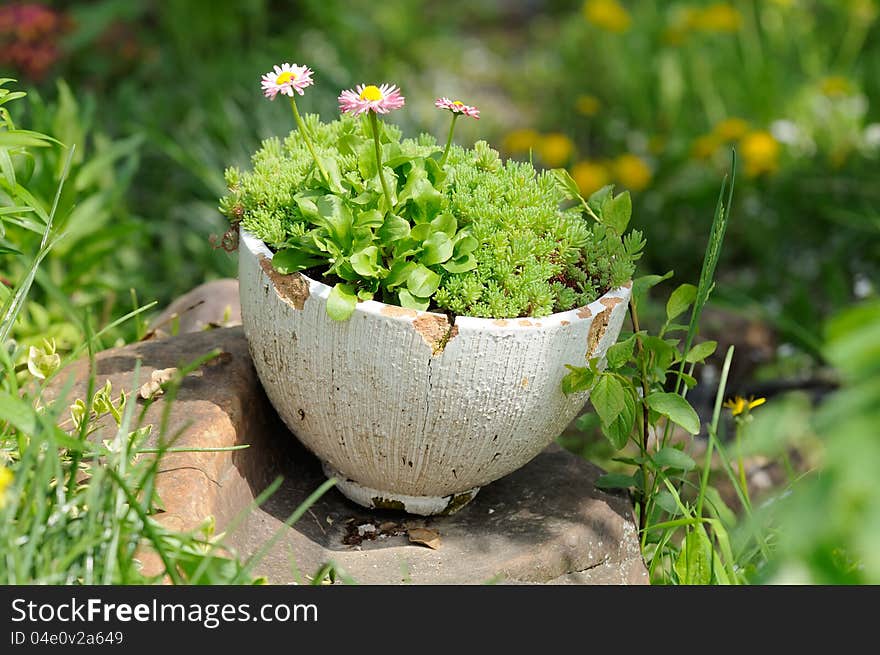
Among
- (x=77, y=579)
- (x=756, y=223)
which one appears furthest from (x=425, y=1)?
(x=77, y=579)

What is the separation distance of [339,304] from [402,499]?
568 millimetres

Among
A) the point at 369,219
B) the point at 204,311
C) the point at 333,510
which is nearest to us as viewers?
the point at 369,219

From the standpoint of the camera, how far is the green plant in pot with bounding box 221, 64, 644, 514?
1.89 m

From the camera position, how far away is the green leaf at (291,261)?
6.41 ft

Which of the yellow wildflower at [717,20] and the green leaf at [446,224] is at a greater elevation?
the green leaf at [446,224]

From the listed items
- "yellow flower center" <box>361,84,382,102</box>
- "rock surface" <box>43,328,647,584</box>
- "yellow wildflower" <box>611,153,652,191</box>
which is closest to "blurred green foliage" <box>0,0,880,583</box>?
"yellow wildflower" <box>611,153,652,191</box>

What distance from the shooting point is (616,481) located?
2244 millimetres

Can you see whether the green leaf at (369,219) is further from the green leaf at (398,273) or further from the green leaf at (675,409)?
the green leaf at (675,409)

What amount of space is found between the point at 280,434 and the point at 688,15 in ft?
11.5

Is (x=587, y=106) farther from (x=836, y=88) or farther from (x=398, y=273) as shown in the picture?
(x=398, y=273)

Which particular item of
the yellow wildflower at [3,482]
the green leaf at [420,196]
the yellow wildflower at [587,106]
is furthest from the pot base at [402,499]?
the yellow wildflower at [587,106]

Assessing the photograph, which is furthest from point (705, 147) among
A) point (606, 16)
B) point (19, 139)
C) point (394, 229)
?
point (19, 139)

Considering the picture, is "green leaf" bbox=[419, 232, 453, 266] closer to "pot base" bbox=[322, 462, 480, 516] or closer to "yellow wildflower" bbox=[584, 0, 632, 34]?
"pot base" bbox=[322, 462, 480, 516]

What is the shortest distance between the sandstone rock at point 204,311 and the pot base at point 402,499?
70 centimetres
